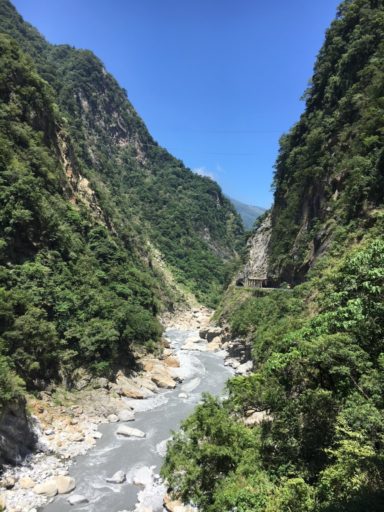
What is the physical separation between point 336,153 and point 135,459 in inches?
1435

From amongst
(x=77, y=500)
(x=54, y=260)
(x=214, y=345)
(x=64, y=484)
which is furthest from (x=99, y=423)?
(x=214, y=345)

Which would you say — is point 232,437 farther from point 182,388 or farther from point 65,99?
point 65,99

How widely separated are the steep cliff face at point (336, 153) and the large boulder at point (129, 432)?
22.3 metres

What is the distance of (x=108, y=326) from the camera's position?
1372 inches

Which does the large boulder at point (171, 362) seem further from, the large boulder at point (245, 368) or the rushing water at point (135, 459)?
the large boulder at point (245, 368)

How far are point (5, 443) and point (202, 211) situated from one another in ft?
407

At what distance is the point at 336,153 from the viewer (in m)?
43.0

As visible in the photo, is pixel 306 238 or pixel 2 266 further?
pixel 306 238

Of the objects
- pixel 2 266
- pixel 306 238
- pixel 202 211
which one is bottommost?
pixel 2 266

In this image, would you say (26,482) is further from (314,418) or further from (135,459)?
(314,418)

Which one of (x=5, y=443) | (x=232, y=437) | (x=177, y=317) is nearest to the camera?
(x=232, y=437)

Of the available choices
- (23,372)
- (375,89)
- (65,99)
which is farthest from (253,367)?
(65,99)

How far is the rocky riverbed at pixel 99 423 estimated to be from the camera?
61.6 feet

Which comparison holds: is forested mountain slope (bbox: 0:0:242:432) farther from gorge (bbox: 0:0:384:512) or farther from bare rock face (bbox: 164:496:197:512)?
bare rock face (bbox: 164:496:197:512)
